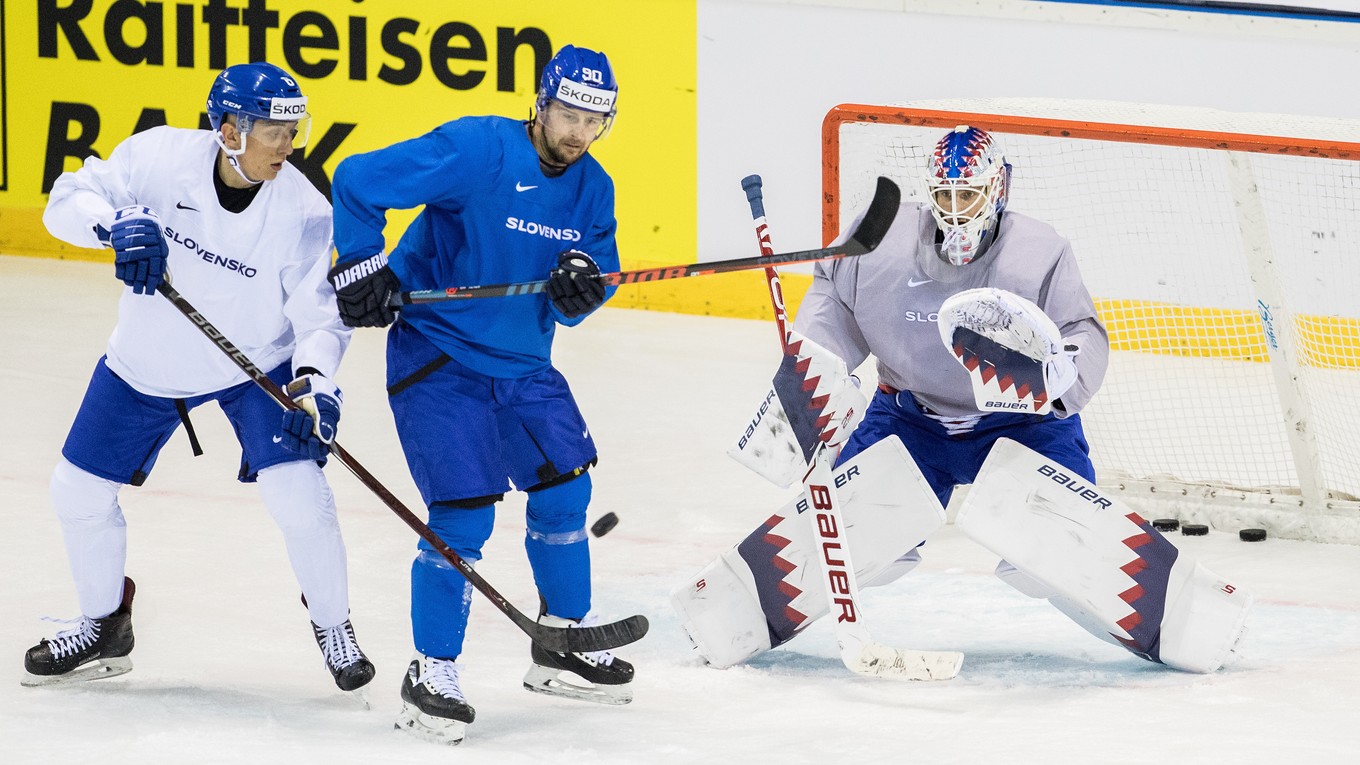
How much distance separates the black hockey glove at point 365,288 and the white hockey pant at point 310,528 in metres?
0.32

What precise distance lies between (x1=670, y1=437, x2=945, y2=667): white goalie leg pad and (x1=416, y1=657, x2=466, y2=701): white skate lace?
581 millimetres

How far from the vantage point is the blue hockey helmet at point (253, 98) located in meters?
3.57

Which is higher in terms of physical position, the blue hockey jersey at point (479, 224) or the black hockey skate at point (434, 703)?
the blue hockey jersey at point (479, 224)

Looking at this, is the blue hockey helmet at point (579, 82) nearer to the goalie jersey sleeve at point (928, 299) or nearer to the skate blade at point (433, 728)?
the goalie jersey sleeve at point (928, 299)

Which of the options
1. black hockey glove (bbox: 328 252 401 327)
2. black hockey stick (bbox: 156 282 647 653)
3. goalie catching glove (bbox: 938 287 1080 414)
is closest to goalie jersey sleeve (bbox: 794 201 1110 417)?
goalie catching glove (bbox: 938 287 1080 414)

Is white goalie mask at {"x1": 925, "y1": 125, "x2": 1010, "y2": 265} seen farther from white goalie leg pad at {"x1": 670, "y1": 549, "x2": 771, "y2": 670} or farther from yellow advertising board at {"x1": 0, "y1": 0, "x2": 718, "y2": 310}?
yellow advertising board at {"x1": 0, "y1": 0, "x2": 718, "y2": 310}

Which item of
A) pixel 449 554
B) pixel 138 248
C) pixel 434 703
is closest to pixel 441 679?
pixel 434 703

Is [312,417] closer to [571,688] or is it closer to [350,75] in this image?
[571,688]

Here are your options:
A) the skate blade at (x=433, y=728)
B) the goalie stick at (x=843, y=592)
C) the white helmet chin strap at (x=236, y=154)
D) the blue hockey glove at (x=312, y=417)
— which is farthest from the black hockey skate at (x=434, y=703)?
the white helmet chin strap at (x=236, y=154)

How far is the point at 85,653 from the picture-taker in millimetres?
3795

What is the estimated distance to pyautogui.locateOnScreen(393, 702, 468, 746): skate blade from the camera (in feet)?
11.4

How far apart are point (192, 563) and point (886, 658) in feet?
5.63

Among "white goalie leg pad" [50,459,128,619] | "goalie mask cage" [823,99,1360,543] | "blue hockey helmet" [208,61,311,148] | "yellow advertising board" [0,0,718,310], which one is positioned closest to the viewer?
"blue hockey helmet" [208,61,311,148]

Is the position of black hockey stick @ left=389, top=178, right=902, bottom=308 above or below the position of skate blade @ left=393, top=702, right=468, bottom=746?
above
